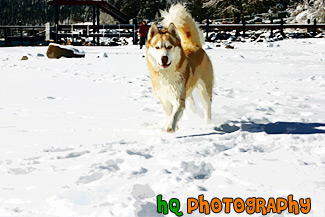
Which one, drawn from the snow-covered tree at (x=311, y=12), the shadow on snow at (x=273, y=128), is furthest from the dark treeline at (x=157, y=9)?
the shadow on snow at (x=273, y=128)

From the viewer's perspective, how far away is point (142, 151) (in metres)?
3.53

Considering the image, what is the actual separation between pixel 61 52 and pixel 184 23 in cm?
1158

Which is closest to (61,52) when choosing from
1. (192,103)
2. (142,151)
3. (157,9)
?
(192,103)

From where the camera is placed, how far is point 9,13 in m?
78.2

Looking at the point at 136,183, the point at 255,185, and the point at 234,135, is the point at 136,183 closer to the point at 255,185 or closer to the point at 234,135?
the point at 255,185

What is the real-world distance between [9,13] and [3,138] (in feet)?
268

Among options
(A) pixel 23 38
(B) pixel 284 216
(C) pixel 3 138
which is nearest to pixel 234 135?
(B) pixel 284 216

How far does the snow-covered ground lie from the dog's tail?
1018 mm

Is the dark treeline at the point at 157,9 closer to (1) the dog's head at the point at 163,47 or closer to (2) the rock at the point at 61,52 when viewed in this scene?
(2) the rock at the point at 61,52

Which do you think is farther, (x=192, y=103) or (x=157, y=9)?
(x=157, y=9)

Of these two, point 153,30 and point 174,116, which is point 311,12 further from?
point 174,116

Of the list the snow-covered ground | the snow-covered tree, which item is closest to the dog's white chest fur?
the snow-covered ground

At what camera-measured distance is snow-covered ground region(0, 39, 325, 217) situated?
8.11 ft

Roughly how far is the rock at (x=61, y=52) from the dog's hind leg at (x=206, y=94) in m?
11.5
